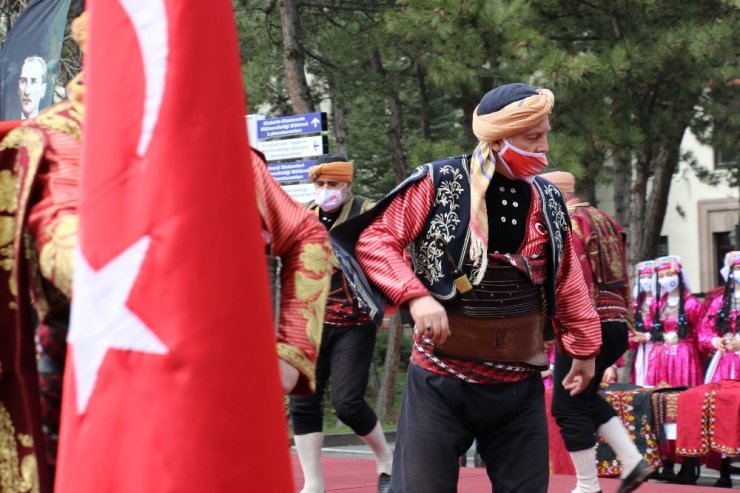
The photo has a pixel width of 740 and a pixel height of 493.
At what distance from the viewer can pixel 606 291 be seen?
791 cm

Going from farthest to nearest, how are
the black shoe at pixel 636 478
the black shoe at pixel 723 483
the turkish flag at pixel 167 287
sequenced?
the black shoe at pixel 723 483 → the black shoe at pixel 636 478 → the turkish flag at pixel 167 287

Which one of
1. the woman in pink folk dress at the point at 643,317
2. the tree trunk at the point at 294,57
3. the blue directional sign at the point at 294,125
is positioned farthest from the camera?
the tree trunk at the point at 294,57

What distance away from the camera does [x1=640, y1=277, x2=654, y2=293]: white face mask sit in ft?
42.1

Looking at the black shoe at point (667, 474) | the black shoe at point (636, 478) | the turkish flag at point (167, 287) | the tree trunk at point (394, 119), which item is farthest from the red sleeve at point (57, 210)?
the tree trunk at point (394, 119)

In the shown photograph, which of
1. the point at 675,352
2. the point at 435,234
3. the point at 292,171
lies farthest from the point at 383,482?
the point at 292,171

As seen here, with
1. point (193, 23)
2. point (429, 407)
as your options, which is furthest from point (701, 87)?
point (193, 23)

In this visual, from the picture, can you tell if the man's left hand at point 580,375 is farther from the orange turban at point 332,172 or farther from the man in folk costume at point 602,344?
the orange turban at point 332,172

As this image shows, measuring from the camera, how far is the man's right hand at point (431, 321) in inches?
168

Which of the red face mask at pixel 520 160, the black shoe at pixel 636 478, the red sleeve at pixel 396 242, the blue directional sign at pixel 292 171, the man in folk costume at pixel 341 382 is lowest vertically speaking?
the black shoe at pixel 636 478

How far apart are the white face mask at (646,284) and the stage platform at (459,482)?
3.27m

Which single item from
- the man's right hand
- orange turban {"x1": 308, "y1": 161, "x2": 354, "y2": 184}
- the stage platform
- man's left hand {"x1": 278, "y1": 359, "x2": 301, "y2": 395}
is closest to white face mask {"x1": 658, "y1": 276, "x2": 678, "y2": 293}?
the stage platform

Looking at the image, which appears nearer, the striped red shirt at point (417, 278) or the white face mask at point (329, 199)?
the striped red shirt at point (417, 278)

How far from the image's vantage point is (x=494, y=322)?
15.6ft

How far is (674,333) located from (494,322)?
8253 millimetres
